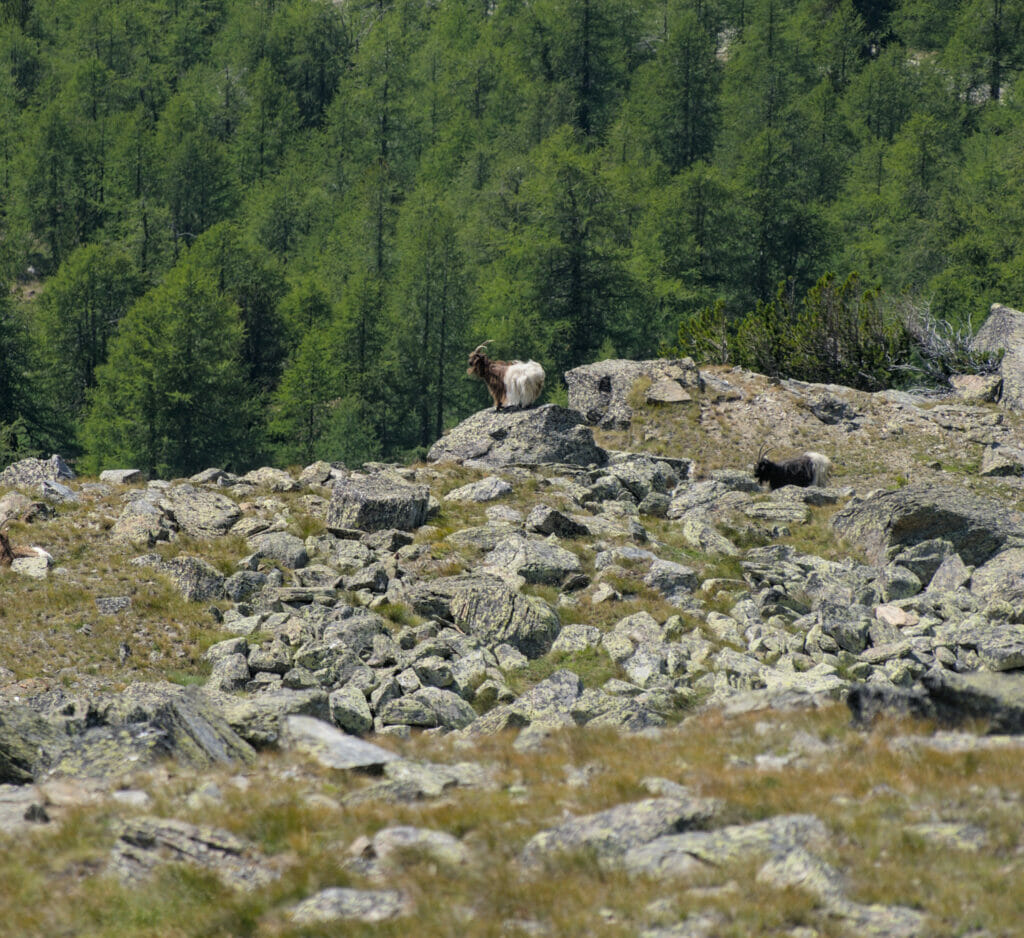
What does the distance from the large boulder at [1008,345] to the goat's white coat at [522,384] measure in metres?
15.3

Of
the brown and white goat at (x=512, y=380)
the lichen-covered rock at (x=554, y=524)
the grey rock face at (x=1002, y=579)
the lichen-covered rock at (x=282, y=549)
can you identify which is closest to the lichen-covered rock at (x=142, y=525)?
the lichen-covered rock at (x=282, y=549)

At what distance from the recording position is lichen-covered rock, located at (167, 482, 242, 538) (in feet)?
70.9

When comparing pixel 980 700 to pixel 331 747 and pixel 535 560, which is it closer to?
pixel 331 747

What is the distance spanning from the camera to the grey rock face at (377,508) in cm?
2206

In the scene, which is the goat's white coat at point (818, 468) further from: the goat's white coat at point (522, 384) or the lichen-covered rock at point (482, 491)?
the lichen-covered rock at point (482, 491)

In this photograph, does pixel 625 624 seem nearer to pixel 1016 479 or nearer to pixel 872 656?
pixel 872 656

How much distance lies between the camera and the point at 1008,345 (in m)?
36.9

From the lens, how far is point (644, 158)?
293 ft

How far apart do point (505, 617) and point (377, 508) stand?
16.7 feet

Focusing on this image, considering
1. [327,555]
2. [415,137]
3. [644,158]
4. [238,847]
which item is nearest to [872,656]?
[327,555]

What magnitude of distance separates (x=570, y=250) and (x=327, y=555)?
43678 mm

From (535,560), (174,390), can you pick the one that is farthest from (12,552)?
(174,390)

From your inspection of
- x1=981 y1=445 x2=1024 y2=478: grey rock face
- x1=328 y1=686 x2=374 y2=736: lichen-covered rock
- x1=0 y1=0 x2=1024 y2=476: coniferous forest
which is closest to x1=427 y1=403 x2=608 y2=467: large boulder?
x1=981 y1=445 x2=1024 y2=478: grey rock face

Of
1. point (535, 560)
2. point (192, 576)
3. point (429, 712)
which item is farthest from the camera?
point (535, 560)
